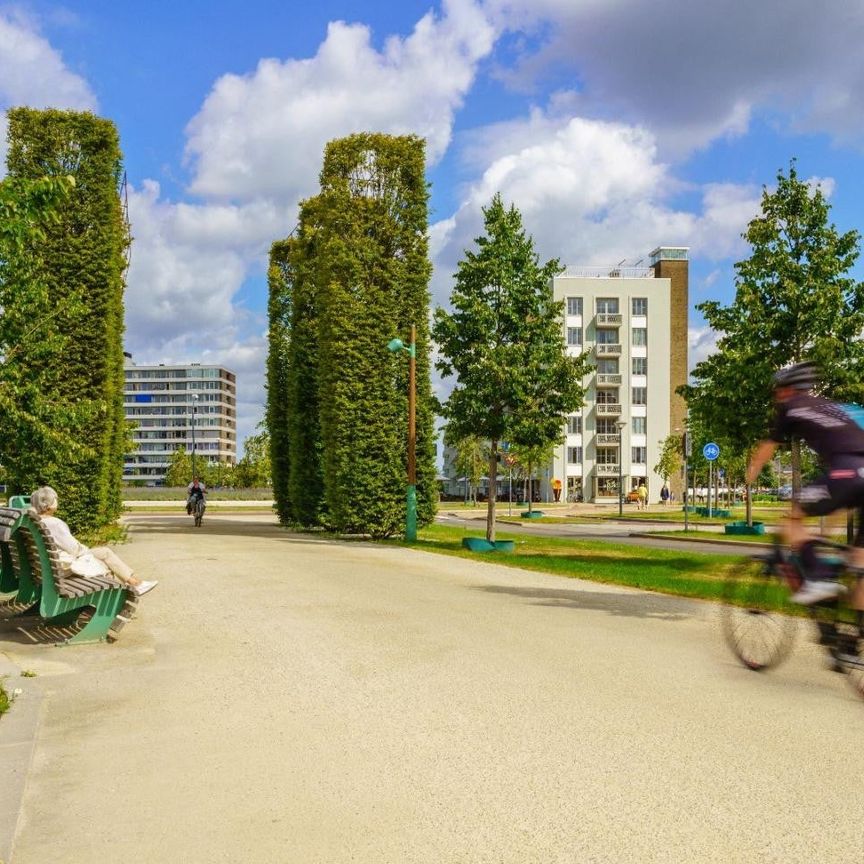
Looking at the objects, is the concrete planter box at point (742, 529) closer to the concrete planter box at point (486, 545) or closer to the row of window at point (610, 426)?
the concrete planter box at point (486, 545)

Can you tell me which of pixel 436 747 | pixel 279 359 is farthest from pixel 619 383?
pixel 436 747

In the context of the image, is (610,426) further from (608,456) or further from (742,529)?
(742,529)

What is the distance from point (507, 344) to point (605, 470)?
70.9 m

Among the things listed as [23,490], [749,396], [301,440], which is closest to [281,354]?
[301,440]

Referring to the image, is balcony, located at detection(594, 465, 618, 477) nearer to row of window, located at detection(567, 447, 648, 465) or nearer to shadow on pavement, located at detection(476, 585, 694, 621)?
row of window, located at detection(567, 447, 648, 465)

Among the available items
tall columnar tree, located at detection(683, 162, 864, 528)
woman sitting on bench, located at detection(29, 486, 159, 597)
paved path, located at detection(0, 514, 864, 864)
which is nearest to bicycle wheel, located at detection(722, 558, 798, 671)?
paved path, located at detection(0, 514, 864, 864)

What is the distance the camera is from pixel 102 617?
8.31m

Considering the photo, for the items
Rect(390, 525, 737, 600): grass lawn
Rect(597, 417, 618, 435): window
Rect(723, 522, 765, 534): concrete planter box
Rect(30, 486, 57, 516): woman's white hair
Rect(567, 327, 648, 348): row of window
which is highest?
Rect(567, 327, 648, 348): row of window

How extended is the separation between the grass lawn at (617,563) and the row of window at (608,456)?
65048mm

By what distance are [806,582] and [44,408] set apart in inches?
469

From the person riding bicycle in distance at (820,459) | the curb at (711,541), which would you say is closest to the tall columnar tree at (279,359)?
the curb at (711,541)

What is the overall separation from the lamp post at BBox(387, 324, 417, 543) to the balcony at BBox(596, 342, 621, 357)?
6743cm

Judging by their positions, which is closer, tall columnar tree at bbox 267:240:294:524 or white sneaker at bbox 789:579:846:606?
white sneaker at bbox 789:579:846:606

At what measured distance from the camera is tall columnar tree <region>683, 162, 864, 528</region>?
18.2 m
